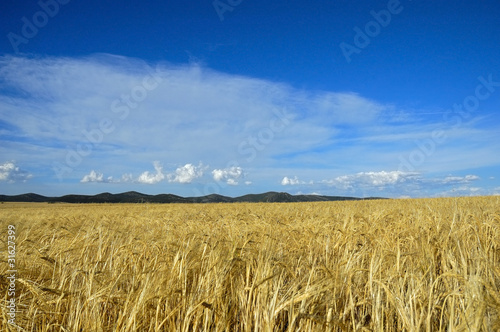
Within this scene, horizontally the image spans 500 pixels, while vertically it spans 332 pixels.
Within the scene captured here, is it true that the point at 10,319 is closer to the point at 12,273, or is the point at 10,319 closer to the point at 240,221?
the point at 12,273

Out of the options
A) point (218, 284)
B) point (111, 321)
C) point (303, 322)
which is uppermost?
point (218, 284)

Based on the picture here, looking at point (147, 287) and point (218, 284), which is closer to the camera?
point (147, 287)

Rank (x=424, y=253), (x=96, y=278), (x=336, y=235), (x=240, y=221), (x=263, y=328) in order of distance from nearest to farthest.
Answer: (x=263, y=328) < (x=96, y=278) < (x=424, y=253) < (x=336, y=235) < (x=240, y=221)

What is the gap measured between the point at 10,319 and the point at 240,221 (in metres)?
5.34

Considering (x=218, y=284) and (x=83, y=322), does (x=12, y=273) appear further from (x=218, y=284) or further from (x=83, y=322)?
(x=218, y=284)

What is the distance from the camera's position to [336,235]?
4516 mm

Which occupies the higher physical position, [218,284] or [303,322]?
[218,284]

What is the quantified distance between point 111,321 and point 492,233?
4744 millimetres

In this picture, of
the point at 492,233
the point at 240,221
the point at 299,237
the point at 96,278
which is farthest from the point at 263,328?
the point at 240,221

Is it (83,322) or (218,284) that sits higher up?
(218,284)

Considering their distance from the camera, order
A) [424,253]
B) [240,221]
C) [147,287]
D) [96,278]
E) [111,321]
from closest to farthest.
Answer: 1. [147,287]
2. [111,321]
3. [96,278]
4. [424,253]
5. [240,221]

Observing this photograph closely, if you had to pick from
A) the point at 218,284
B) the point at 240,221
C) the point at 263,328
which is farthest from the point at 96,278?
the point at 240,221

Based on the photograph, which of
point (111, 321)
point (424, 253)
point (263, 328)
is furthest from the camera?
point (424, 253)

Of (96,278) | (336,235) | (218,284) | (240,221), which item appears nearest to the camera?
(218,284)
